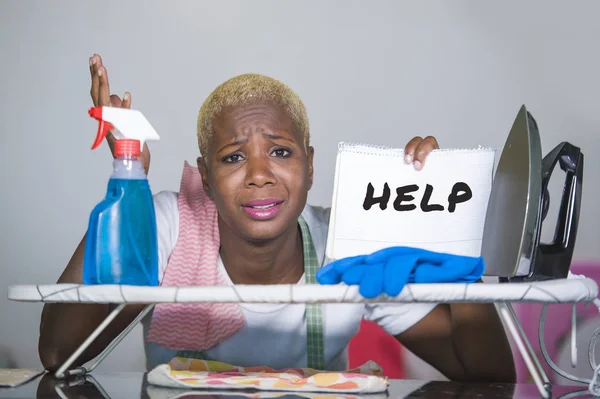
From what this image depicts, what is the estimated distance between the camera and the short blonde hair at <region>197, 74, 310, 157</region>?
1.45 meters

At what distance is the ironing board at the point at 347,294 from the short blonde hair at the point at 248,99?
585mm

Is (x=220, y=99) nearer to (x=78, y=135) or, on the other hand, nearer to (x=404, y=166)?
(x=404, y=166)

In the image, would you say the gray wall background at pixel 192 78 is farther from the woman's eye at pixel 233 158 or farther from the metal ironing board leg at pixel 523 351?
the metal ironing board leg at pixel 523 351

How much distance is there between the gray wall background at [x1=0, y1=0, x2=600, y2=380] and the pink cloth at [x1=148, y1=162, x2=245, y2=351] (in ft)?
2.51

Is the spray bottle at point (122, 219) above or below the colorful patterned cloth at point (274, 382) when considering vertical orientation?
above

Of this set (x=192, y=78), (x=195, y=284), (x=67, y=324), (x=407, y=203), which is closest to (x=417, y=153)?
(x=407, y=203)

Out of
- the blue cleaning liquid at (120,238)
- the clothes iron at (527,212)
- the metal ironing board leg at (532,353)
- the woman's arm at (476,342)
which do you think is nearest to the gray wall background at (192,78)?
the woman's arm at (476,342)

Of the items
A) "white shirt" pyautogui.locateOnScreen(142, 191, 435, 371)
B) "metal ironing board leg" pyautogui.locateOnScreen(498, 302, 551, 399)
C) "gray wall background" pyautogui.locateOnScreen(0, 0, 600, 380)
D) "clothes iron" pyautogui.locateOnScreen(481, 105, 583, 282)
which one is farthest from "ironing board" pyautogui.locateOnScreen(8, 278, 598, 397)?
"gray wall background" pyautogui.locateOnScreen(0, 0, 600, 380)

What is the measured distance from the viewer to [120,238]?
1.04 metres

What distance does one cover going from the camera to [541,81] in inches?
89.7

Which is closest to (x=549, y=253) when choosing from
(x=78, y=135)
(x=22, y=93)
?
(x=78, y=135)

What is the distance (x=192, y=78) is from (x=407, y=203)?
131 centimetres

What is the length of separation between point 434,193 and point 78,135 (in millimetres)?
1492

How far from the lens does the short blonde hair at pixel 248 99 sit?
4.75 feet
